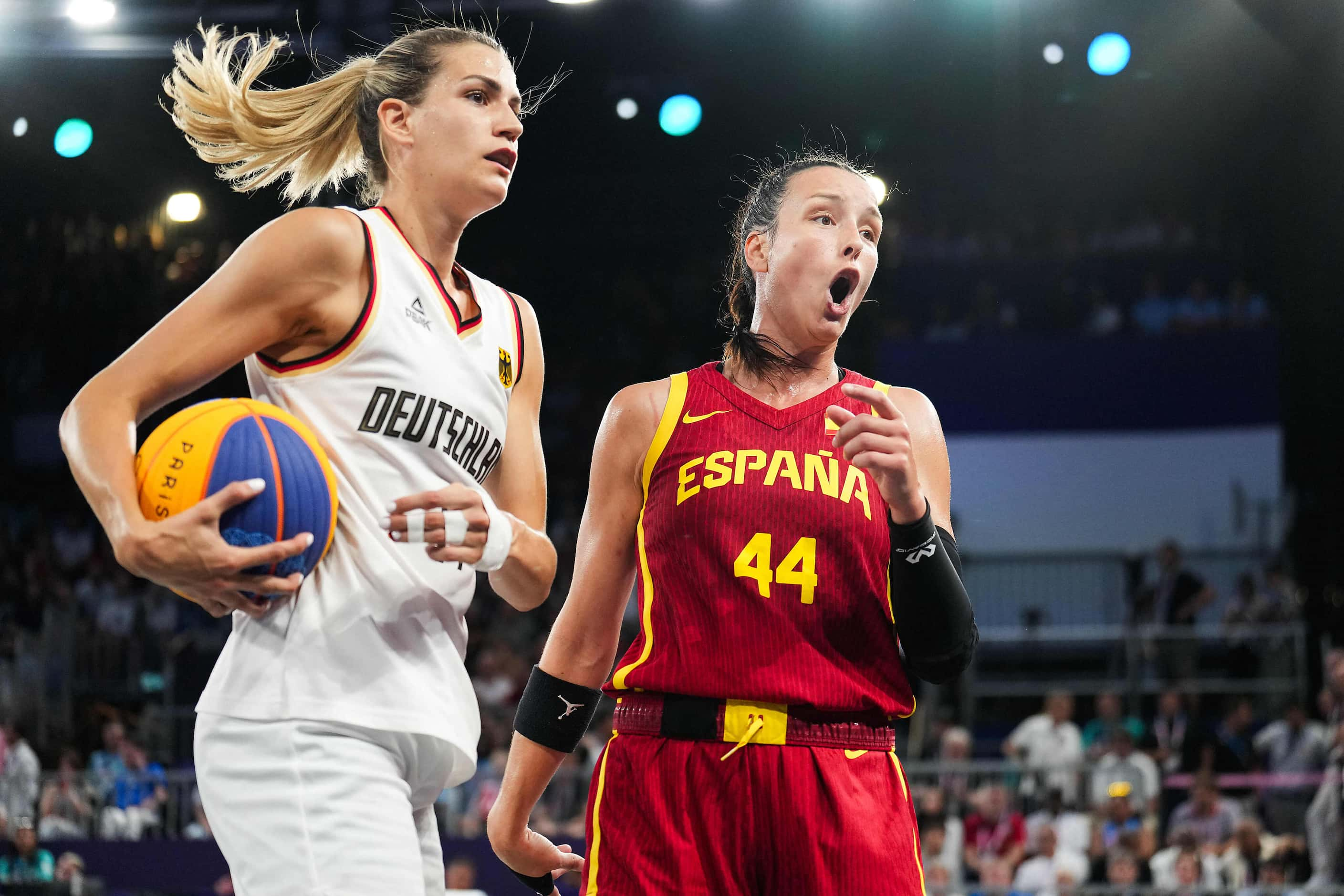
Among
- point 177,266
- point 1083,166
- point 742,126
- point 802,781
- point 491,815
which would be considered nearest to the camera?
point 802,781

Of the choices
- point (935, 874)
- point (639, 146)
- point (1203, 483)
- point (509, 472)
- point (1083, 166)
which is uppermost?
point (1083, 166)

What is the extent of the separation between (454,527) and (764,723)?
2.69 feet

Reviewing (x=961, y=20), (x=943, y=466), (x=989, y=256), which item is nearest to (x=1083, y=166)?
(x=989, y=256)

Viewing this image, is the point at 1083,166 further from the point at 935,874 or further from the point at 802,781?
the point at 802,781

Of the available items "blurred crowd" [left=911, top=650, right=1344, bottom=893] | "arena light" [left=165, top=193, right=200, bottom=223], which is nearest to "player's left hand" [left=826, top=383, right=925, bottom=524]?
"blurred crowd" [left=911, top=650, right=1344, bottom=893]

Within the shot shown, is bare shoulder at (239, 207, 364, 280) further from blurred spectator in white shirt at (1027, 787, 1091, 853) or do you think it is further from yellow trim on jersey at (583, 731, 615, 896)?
blurred spectator in white shirt at (1027, 787, 1091, 853)

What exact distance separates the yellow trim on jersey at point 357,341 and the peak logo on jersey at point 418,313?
69mm

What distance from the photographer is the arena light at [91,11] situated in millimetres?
10328

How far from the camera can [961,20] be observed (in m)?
11.4

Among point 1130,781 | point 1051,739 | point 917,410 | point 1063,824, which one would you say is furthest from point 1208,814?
Result: point 917,410

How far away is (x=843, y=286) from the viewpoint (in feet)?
10.1

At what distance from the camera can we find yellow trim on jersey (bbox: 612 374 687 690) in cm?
289

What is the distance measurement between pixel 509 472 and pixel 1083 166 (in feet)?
47.3

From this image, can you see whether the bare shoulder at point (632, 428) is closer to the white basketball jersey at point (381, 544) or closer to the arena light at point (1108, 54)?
the white basketball jersey at point (381, 544)
